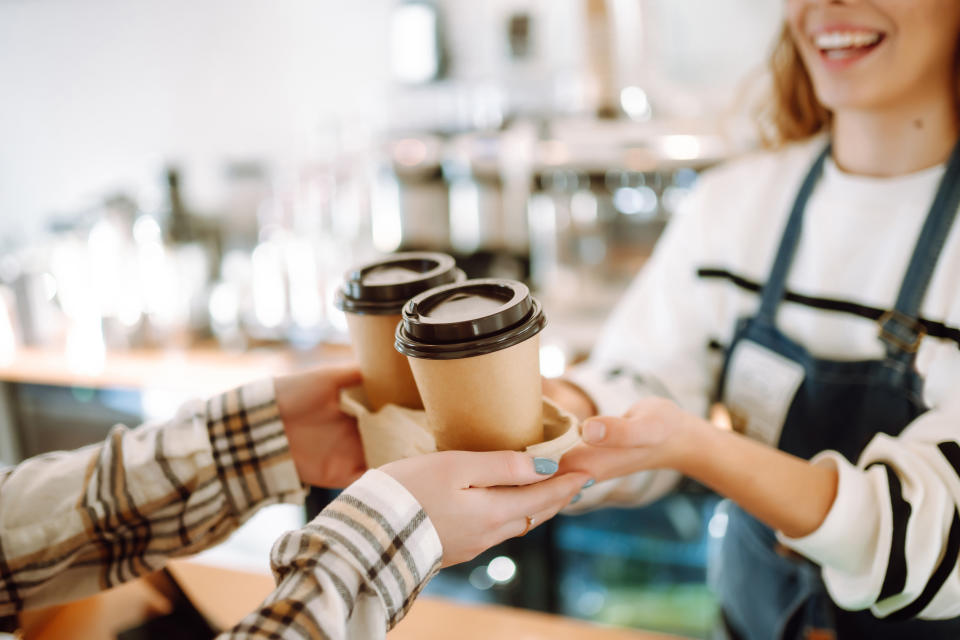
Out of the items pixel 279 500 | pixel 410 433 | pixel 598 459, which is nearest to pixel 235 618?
pixel 279 500

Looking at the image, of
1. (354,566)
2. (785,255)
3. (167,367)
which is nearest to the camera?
(354,566)

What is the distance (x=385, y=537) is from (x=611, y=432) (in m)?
0.27

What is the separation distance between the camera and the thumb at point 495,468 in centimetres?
66

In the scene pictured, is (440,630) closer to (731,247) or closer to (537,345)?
(537,345)

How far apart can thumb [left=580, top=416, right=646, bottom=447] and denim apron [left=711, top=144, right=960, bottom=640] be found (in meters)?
0.30

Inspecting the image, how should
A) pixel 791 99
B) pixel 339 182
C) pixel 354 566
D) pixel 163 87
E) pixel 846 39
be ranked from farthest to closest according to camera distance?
pixel 163 87 → pixel 339 182 → pixel 791 99 → pixel 846 39 → pixel 354 566

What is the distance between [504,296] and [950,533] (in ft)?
1.83

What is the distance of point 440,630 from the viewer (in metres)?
1.05

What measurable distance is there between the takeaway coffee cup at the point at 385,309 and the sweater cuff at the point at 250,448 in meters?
0.16

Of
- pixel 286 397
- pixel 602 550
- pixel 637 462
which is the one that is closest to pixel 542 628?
pixel 637 462

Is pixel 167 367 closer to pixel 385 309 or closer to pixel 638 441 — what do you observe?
pixel 385 309

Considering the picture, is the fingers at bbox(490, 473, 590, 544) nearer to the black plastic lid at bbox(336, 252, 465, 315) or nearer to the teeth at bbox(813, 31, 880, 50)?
the black plastic lid at bbox(336, 252, 465, 315)

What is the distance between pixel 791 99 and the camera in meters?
1.24

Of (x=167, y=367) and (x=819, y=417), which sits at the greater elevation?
(x=819, y=417)
